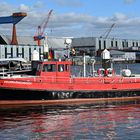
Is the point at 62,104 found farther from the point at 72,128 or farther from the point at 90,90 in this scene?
the point at 72,128

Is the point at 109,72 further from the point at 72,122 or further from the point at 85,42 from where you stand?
the point at 85,42

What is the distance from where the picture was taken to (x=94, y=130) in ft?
75.8

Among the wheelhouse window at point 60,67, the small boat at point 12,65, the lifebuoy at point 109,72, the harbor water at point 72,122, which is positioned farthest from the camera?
the small boat at point 12,65

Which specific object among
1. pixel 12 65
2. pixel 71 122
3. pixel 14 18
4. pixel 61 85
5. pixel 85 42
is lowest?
pixel 71 122

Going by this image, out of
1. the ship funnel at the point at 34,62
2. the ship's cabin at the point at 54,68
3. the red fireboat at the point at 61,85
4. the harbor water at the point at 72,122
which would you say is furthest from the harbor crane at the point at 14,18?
the harbor water at the point at 72,122

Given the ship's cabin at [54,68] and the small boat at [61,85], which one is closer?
the small boat at [61,85]

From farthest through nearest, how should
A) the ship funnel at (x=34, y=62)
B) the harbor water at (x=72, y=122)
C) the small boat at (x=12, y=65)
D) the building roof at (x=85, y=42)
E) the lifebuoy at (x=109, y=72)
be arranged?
the building roof at (x=85, y=42) < the small boat at (x=12, y=65) < the lifebuoy at (x=109, y=72) < the ship funnel at (x=34, y=62) < the harbor water at (x=72, y=122)

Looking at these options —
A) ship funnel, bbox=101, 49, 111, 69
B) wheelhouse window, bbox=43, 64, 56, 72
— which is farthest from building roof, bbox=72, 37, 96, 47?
wheelhouse window, bbox=43, 64, 56, 72

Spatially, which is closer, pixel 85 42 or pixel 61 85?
pixel 61 85

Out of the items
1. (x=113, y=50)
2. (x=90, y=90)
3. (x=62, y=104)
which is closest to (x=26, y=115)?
(x=62, y=104)

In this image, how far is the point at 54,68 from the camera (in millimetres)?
34344

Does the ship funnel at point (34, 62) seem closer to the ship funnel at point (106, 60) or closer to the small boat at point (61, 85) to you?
the small boat at point (61, 85)

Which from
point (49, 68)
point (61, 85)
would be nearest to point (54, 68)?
point (49, 68)

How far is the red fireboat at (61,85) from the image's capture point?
32.2m
